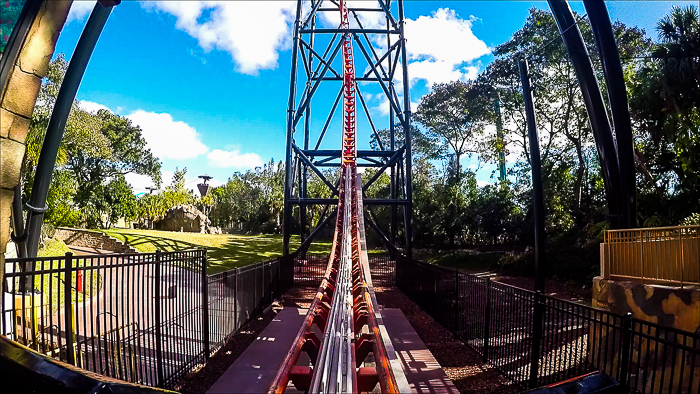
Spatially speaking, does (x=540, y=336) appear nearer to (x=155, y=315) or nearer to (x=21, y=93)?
(x=155, y=315)

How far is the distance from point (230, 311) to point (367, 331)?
12.9 feet

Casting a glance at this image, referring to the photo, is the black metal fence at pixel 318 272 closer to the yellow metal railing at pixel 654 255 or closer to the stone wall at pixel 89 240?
the stone wall at pixel 89 240

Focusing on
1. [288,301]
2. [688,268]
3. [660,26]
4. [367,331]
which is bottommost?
[288,301]

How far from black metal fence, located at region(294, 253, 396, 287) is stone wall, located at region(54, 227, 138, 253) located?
862 cm

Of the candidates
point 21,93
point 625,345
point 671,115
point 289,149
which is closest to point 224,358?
point 21,93

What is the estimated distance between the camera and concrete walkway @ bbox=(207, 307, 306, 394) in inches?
205

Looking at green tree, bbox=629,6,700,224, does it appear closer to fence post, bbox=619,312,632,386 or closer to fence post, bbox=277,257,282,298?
fence post, bbox=277,257,282,298

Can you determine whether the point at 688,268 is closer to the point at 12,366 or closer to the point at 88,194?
the point at 12,366

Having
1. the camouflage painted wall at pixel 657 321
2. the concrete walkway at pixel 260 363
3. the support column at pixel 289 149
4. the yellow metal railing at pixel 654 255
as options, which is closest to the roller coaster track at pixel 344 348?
the concrete walkway at pixel 260 363

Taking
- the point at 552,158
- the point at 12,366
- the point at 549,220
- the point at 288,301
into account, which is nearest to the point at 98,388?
the point at 12,366

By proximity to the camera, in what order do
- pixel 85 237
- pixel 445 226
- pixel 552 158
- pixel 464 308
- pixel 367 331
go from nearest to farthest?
pixel 367 331 → pixel 464 308 → pixel 85 237 → pixel 552 158 → pixel 445 226

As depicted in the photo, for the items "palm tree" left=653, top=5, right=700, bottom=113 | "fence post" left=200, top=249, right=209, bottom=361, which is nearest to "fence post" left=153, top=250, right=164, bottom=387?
"fence post" left=200, top=249, right=209, bottom=361

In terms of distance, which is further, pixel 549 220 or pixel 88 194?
pixel 88 194

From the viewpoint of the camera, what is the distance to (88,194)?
93.7 ft
